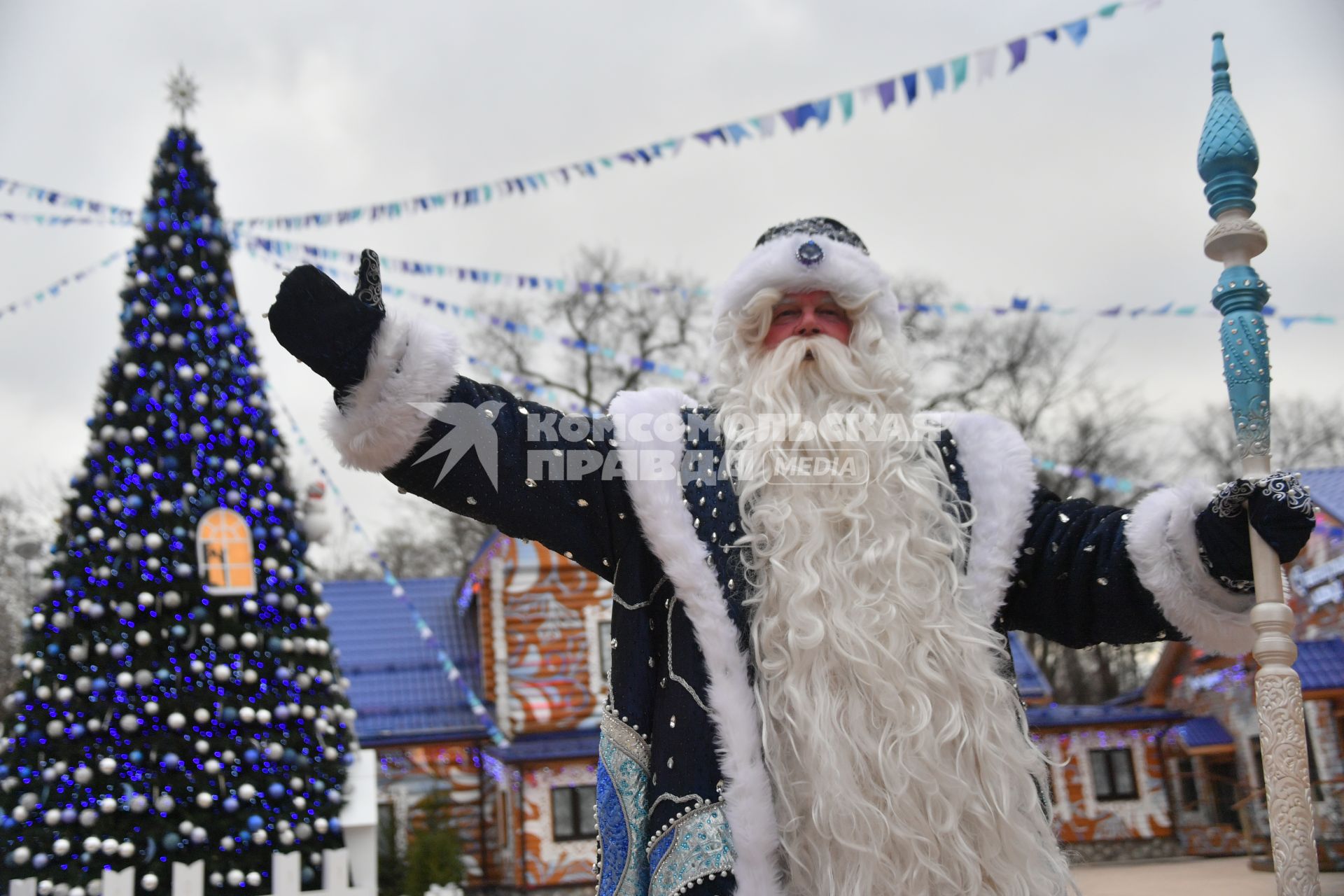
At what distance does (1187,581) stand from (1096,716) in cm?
1330

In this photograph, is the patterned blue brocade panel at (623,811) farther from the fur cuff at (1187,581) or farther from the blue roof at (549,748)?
the blue roof at (549,748)

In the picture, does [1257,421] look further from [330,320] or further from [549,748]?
[549,748]

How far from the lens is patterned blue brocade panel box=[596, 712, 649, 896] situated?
6.95 feet

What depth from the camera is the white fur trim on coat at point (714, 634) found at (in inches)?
78.7

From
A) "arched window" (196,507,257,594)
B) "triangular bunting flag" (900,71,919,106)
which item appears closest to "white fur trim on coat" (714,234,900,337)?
"triangular bunting flag" (900,71,919,106)

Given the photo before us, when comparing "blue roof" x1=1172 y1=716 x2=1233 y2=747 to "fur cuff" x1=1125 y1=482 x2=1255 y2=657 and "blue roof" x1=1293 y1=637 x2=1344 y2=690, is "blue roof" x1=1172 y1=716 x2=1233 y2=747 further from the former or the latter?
"fur cuff" x1=1125 y1=482 x2=1255 y2=657

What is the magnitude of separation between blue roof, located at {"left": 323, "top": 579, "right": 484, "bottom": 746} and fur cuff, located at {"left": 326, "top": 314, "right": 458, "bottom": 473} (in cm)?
1092

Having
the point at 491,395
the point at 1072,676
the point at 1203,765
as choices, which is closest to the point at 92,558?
the point at 491,395

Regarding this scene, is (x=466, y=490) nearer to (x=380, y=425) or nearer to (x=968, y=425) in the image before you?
(x=380, y=425)

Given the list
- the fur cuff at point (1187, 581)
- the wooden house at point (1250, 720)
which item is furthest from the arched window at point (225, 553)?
the wooden house at point (1250, 720)

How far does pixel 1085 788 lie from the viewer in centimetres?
1409

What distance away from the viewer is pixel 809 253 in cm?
253

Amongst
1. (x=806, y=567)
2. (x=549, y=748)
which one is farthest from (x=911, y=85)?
(x=549, y=748)

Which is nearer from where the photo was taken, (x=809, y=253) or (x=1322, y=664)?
(x=809, y=253)
